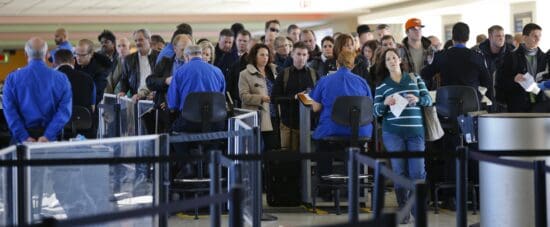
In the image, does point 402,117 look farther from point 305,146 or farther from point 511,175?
point 511,175

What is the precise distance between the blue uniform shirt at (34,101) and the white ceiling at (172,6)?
17.0 metres

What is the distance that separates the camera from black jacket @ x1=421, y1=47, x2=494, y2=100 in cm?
992

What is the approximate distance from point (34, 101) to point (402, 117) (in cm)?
277

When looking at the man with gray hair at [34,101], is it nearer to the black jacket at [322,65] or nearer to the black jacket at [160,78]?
the black jacket at [160,78]

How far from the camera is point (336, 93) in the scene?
930cm

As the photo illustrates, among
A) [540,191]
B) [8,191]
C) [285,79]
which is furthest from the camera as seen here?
[285,79]

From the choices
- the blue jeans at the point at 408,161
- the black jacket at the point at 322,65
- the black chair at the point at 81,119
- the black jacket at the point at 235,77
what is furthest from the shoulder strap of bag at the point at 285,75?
the black chair at the point at 81,119

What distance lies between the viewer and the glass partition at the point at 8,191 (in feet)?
18.2

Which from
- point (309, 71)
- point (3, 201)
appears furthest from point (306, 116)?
point (3, 201)

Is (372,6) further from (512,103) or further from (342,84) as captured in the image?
(342,84)

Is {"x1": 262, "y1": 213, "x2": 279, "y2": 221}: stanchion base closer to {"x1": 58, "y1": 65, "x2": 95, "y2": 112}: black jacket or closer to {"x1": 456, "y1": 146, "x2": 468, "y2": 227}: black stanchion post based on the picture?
{"x1": 58, "y1": 65, "x2": 95, "y2": 112}: black jacket

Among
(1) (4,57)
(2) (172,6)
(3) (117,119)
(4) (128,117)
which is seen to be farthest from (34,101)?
(1) (4,57)

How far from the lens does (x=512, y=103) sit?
435 inches

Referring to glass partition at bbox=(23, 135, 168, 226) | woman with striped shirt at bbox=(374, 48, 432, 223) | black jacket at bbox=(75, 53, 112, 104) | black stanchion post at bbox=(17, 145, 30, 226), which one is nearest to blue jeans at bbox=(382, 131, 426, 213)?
woman with striped shirt at bbox=(374, 48, 432, 223)
